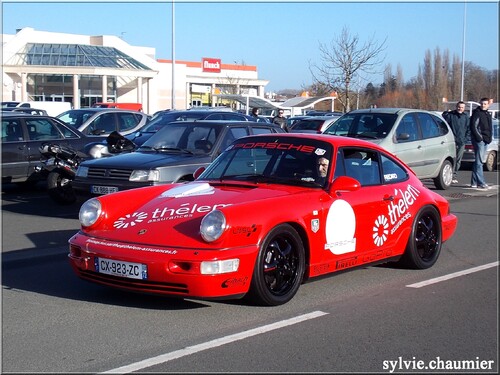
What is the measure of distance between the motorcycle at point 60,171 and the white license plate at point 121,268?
253 inches

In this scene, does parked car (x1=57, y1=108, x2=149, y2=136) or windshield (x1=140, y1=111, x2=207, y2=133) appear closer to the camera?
windshield (x1=140, y1=111, x2=207, y2=133)

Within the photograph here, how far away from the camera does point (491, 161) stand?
20.2 meters

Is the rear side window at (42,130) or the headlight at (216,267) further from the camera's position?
the rear side window at (42,130)

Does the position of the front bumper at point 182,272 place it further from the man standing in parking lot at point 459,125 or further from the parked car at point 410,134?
the man standing in parking lot at point 459,125

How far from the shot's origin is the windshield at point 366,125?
13.8m

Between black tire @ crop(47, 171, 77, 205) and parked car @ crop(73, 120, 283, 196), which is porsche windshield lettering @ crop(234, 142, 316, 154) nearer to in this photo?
parked car @ crop(73, 120, 283, 196)

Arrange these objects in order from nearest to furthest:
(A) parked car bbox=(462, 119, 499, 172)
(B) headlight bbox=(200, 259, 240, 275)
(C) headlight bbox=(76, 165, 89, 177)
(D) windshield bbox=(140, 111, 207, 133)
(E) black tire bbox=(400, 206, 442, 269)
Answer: (B) headlight bbox=(200, 259, 240, 275)
(E) black tire bbox=(400, 206, 442, 269)
(C) headlight bbox=(76, 165, 89, 177)
(D) windshield bbox=(140, 111, 207, 133)
(A) parked car bbox=(462, 119, 499, 172)

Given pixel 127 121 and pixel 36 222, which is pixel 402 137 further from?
pixel 127 121

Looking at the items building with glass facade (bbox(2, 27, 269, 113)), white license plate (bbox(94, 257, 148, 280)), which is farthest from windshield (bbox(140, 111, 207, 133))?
building with glass facade (bbox(2, 27, 269, 113))

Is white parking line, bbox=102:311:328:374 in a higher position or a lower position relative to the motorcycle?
lower

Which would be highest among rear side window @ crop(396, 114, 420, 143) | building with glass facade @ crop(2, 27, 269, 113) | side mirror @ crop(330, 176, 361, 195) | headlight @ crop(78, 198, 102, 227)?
building with glass facade @ crop(2, 27, 269, 113)

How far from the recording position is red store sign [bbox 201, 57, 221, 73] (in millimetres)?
65412

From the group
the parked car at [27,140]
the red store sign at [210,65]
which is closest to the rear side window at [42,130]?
the parked car at [27,140]

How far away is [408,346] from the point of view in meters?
4.95
